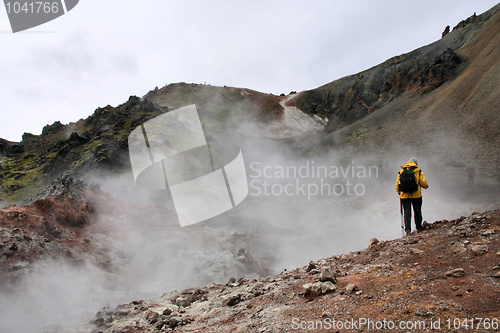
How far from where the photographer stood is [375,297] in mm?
3848

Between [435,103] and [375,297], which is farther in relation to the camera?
[435,103]

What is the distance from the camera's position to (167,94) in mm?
62219

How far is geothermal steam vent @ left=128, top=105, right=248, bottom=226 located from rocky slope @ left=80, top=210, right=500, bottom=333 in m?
11.0

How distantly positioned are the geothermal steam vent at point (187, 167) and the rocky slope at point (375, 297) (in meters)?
11.0

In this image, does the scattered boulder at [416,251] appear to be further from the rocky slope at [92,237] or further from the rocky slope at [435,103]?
the rocky slope at [435,103]

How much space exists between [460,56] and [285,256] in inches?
1579

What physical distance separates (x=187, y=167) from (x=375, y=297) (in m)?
24.6

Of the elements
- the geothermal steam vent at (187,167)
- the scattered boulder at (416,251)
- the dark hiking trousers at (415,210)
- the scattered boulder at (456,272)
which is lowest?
the scattered boulder at (456,272)

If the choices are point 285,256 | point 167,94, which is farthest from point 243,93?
point 285,256

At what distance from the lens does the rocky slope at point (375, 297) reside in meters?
3.26

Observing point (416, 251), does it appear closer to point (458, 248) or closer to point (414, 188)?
point (458, 248)

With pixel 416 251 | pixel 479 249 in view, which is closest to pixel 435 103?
pixel 416 251

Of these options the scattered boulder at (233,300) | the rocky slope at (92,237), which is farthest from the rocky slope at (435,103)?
the scattered boulder at (233,300)

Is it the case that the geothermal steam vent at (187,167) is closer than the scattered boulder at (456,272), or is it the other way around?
the scattered boulder at (456,272)
